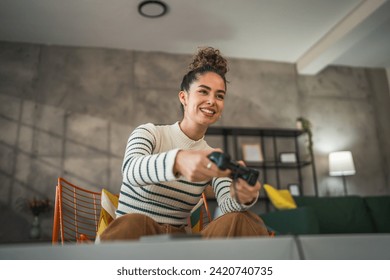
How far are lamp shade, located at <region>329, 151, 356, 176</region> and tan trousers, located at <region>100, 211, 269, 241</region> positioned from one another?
3.87 metres

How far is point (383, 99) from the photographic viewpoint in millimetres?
5438

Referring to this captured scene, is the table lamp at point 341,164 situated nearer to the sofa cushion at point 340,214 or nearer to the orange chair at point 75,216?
the sofa cushion at point 340,214

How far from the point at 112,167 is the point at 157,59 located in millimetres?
1549

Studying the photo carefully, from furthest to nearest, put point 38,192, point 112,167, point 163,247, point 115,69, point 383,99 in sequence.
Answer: point 383,99 → point 115,69 → point 112,167 → point 38,192 → point 163,247

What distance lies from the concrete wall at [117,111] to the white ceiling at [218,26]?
0.84 feet

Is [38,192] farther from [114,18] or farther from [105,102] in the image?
[114,18]

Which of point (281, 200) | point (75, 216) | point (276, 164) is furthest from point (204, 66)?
point (276, 164)

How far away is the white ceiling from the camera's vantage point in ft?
12.2

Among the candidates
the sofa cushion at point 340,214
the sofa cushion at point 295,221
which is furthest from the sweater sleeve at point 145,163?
the sofa cushion at point 340,214

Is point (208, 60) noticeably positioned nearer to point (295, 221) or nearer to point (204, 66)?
point (204, 66)

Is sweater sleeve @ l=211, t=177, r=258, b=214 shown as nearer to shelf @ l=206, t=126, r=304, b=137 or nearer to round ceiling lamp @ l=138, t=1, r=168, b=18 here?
round ceiling lamp @ l=138, t=1, r=168, b=18

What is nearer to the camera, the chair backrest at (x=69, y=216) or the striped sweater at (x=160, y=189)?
the striped sweater at (x=160, y=189)

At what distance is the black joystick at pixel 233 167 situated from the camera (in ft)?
2.64
